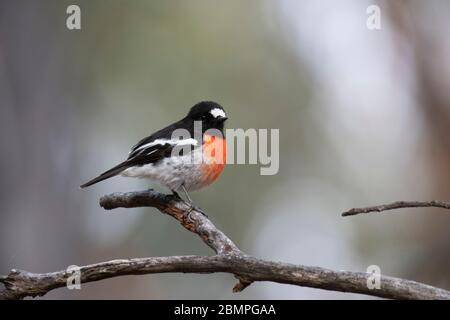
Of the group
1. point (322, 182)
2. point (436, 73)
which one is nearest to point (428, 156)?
point (436, 73)

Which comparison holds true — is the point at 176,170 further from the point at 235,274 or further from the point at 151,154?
the point at 235,274

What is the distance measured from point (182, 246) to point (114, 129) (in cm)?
261

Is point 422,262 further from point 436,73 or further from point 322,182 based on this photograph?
point 322,182

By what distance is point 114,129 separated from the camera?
12328 mm

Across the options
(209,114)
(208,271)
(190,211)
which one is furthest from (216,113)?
(208,271)

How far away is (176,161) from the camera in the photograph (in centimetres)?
618

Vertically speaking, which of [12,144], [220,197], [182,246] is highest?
[12,144]

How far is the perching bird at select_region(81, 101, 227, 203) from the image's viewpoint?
6.19m

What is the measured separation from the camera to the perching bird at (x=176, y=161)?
244 inches

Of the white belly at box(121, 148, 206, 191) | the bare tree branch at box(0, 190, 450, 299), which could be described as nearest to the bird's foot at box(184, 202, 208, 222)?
the white belly at box(121, 148, 206, 191)

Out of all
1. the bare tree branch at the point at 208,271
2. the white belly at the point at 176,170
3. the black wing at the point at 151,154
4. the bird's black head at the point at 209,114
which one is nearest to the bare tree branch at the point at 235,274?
the bare tree branch at the point at 208,271

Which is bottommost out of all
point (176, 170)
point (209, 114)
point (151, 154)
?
point (176, 170)

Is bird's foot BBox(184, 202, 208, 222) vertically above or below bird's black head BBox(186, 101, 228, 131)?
below

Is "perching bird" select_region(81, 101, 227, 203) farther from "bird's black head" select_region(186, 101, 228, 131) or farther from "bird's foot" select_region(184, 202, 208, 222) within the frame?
"bird's foot" select_region(184, 202, 208, 222)
